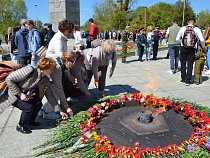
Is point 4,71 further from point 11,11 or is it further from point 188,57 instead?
point 11,11

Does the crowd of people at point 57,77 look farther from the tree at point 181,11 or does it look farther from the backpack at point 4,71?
the tree at point 181,11

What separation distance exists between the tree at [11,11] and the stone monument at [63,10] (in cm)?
2614

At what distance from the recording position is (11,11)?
47688 millimetres

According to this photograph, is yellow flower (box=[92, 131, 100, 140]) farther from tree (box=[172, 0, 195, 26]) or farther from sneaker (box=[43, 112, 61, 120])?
tree (box=[172, 0, 195, 26])

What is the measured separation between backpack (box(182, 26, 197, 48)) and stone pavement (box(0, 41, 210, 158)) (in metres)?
1.20

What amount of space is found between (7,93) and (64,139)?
113 cm

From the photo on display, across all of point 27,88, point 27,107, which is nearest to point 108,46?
point 27,88

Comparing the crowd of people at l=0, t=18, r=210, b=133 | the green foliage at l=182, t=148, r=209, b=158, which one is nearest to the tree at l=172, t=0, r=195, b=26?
the crowd of people at l=0, t=18, r=210, b=133

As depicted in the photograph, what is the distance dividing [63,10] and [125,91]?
13993 mm

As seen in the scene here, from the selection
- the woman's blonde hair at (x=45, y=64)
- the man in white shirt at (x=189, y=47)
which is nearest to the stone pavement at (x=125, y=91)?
the man in white shirt at (x=189, y=47)

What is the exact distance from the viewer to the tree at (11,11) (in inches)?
1766

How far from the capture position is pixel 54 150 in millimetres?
3223

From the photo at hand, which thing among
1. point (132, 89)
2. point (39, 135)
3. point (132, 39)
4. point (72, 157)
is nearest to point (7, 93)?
point (39, 135)

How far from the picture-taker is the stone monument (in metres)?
18.4
